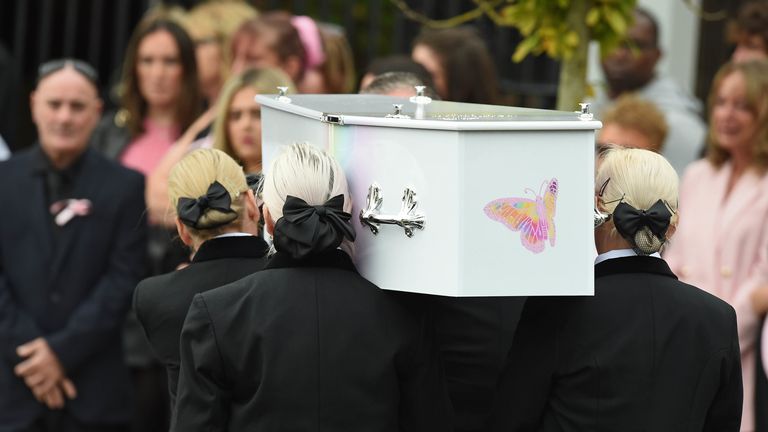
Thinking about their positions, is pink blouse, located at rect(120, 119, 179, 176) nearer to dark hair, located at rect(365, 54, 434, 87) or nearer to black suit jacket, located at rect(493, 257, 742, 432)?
dark hair, located at rect(365, 54, 434, 87)

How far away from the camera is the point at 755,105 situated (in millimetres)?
6125

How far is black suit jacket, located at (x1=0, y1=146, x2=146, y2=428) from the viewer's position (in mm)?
6133

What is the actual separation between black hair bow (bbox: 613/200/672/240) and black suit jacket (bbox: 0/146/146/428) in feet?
9.31

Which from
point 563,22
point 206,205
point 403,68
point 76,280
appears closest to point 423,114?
point 206,205

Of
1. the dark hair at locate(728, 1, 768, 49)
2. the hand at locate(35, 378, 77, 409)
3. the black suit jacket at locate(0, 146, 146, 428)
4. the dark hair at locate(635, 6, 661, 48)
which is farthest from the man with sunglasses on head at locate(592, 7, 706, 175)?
the hand at locate(35, 378, 77, 409)

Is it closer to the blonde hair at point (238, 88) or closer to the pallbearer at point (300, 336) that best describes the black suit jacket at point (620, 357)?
the pallbearer at point (300, 336)

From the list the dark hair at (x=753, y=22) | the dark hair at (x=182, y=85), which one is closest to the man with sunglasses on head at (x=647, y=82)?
the dark hair at (x=753, y=22)

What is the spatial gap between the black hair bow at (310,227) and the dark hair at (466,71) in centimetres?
300

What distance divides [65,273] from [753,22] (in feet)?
11.2

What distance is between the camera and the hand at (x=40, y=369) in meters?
6.09

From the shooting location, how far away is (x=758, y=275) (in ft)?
19.3

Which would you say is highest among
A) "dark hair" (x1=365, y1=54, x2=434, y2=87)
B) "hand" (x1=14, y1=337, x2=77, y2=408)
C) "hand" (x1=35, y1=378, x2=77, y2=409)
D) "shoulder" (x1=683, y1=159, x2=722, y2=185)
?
"dark hair" (x1=365, y1=54, x2=434, y2=87)

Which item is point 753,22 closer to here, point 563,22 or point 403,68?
point 563,22

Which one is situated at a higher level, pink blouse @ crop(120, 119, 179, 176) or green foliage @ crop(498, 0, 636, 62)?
green foliage @ crop(498, 0, 636, 62)
